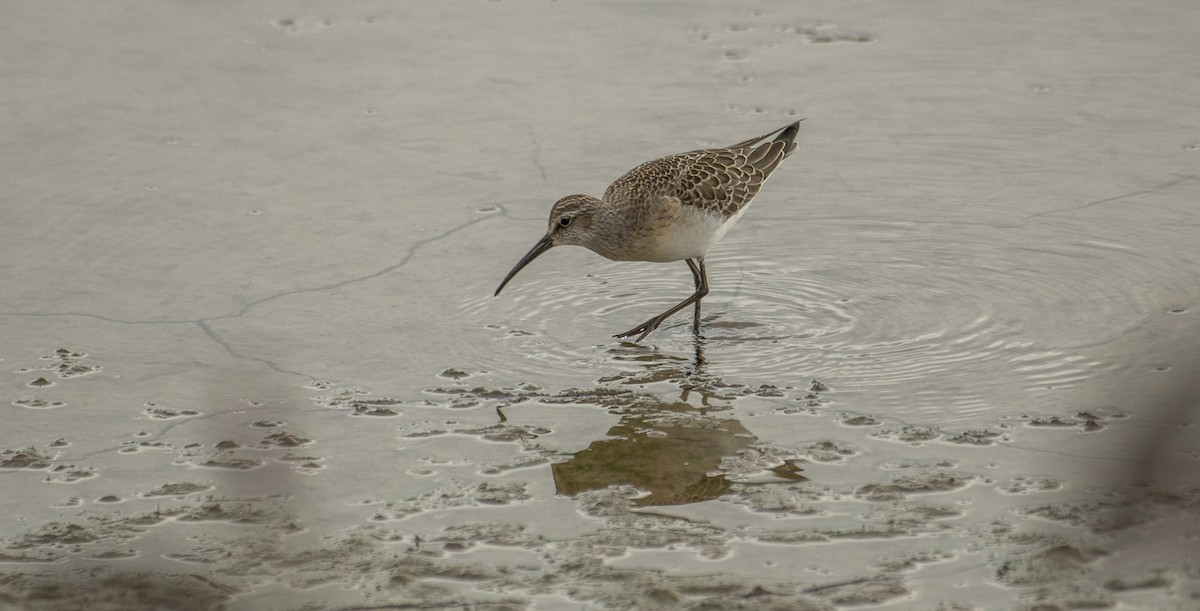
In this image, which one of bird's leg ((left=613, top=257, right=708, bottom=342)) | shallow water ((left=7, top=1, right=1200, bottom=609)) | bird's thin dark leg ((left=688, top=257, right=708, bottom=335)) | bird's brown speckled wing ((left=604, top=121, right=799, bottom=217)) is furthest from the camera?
bird's brown speckled wing ((left=604, top=121, right=799, bottom=217))

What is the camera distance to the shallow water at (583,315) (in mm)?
4914

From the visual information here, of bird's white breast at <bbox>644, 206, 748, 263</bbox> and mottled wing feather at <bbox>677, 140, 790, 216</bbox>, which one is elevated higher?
mottled wing feather at <bbox>677, 140, 790, 216</bbox>

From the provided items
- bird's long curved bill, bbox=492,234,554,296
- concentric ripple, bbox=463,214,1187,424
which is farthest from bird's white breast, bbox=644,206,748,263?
bird's long curved bill, bbox=492,234,554,296

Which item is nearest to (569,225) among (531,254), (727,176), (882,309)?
(531,254)

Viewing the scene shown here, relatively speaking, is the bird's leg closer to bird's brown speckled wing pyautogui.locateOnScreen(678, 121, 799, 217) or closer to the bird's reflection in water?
bird's brown speckled wing pyautogui.locateOnScreen(678, 121, 799, 217)

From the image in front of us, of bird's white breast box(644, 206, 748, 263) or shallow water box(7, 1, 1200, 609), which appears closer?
shallow water box(7, 1, 1200, 609)

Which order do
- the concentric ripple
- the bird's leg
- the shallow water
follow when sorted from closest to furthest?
the shallow water < the concentric ripple < the bird's leg

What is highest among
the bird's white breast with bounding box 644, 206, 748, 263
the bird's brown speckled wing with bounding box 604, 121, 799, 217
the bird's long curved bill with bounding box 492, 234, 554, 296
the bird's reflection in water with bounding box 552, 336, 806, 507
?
the bird's brown speckled wing with bounding box 604, 121, 799, 217

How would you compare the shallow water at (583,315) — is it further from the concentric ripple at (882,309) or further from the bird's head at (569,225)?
the bird's head at (569,225)

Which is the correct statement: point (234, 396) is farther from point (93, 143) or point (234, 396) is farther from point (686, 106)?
point (686, 106)

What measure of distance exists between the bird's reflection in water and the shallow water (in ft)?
0.08

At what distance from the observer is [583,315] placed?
7691mm

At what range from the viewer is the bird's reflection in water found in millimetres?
5629

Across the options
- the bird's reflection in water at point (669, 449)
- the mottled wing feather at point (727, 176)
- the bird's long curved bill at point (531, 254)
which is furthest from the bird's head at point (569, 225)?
the bird's reflection in water at point (669, 449)
